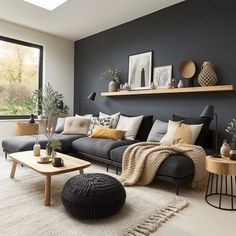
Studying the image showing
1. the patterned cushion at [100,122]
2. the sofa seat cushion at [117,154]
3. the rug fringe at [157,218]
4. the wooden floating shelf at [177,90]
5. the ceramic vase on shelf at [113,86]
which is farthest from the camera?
the ceramic vase on shelf at [113,86]

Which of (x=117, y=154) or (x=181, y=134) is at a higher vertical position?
(x=181, y=134)

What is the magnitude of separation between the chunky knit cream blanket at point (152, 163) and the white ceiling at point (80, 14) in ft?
8.25

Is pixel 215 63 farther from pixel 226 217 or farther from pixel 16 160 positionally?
pixel 16 160

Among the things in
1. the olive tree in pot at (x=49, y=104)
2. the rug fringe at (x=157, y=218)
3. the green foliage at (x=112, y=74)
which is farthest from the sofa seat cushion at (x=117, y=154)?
the olive tree in pot at (x=49, y=104)

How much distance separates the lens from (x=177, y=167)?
2420 mm

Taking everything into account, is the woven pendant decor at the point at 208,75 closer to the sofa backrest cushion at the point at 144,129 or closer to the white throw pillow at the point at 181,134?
the white throw pillow at the point at 181,134

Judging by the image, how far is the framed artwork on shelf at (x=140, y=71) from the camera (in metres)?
4.22

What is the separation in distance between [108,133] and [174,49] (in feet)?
6.07

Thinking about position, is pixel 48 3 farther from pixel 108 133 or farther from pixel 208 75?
pixel 208 75

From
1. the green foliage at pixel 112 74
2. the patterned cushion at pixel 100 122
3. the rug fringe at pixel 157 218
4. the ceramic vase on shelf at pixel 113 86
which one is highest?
the green foliage at pixel 112 74

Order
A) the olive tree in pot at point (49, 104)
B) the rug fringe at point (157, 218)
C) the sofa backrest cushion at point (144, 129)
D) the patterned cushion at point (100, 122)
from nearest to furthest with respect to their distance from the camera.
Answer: the rug fringe at point (157, 218) < the sofa backrest cushion at point (144, 129) < the patterned cushion at point (100, 122) < the olive tree in pot at point (49, 104)

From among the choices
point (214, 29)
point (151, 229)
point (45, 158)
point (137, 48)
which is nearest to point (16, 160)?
point (45, 158)

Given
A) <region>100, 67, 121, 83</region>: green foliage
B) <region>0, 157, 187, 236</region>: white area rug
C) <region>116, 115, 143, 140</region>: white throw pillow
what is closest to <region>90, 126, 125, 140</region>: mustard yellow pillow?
<region>116, 115, 143, 140</region>: white throw pillow

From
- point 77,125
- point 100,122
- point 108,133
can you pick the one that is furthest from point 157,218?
point 77,125
